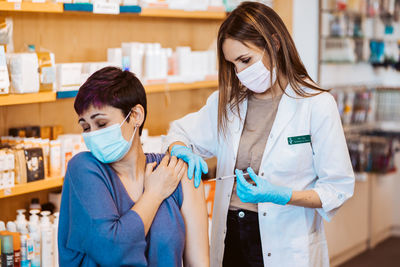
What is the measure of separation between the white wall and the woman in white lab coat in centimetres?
207

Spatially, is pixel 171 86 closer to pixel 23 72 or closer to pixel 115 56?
pixel 115 56

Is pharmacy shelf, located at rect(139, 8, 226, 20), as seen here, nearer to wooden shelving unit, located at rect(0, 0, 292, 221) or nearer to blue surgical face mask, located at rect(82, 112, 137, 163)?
wooden shelving unit, located at rect(0, 0, 292, 221)

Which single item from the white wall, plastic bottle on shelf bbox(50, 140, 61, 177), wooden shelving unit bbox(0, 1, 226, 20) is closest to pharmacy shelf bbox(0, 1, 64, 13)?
wooden shelving unit bbox(0, 1, 226, 20)

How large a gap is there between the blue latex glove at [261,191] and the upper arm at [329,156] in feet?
0.55

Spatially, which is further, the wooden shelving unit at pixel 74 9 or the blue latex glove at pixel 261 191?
the wooden shelving unit at pixel 74 9

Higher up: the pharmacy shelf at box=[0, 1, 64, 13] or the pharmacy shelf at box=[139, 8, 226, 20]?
the pharmacy shelf at box=[139, 8, 226, 20]

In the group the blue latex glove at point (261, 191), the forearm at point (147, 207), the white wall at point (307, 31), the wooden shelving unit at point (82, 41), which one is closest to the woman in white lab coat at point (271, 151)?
the blue latex glove at point (261, 191)

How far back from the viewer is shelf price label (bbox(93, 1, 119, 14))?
10.0 ft

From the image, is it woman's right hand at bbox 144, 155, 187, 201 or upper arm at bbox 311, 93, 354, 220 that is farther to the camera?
upper arm at bbox 311, 93, 354, 220

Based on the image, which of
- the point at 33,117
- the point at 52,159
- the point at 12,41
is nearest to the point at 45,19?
the point at 12,41

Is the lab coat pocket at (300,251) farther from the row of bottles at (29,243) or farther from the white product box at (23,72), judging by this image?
the white product box at (23,72)

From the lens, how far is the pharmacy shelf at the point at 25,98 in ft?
8.75

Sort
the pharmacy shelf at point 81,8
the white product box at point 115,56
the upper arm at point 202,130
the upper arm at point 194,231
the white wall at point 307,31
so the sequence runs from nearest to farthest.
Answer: the upper arm at point 194,231
the upper arm at point 202,130
the pharmacy shelf at point 81,8
the white product box at point 115,56
the white wall at point 307,31

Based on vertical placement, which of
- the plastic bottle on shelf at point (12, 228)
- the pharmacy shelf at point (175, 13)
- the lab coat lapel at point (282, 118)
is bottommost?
the plastic bottle on shelf at point (12, 228)
